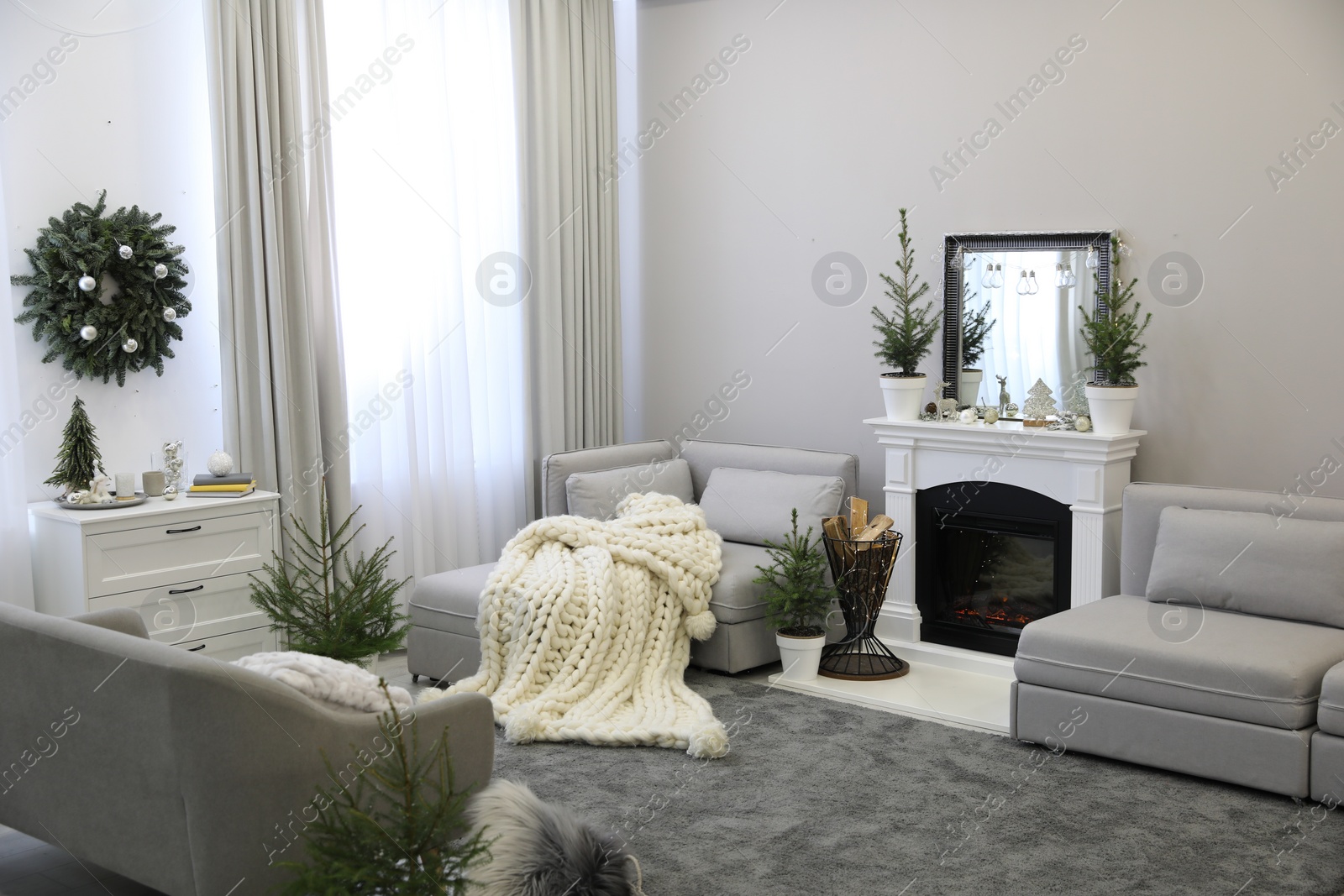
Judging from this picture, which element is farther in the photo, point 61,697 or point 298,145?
point 298,145

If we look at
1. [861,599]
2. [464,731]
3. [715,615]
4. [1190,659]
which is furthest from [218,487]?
[1190,659]

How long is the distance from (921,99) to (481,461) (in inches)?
103

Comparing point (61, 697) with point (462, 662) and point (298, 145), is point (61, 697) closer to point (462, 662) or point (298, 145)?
point (462, 662)

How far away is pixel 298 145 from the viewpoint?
470 centimetres

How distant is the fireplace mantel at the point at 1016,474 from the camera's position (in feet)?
14.6

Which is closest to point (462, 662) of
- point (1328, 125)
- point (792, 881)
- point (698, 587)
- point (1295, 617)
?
point (698, 587)

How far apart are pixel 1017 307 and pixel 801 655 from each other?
1.72 meters

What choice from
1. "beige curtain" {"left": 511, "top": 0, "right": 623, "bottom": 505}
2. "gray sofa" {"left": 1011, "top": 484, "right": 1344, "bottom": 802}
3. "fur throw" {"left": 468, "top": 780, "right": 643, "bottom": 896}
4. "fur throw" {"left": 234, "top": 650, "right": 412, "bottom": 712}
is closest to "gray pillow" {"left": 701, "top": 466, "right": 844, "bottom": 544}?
"beige curtain" {"left": 511, "top": 0, "right": 623, "bottom": 505}

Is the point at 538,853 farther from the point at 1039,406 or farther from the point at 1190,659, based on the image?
the point at 1039,406

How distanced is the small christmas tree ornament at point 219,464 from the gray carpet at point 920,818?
147 cm

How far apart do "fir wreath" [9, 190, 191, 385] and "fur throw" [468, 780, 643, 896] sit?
257 centimetres

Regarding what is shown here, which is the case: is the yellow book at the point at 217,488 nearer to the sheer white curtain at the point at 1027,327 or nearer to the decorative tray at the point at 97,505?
the decorative tray at the point at 97,505

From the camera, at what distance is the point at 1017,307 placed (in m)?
4.90

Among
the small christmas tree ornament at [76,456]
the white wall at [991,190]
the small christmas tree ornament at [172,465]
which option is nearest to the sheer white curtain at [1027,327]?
the white wall at [991,190]
